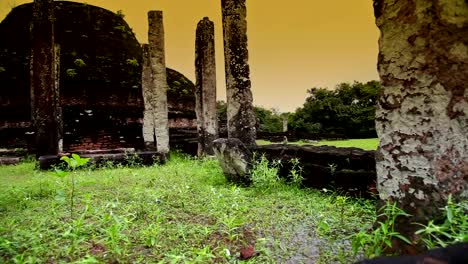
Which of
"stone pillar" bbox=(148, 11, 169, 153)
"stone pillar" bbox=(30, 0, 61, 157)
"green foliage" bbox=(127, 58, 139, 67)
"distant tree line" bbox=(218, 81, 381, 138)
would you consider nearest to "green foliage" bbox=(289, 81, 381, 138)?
"distant tree line" bbox=(218, 81, 381, 138)

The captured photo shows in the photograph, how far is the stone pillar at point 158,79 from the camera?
1073 centimetres

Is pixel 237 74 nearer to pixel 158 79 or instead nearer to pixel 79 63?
pixel 158 79

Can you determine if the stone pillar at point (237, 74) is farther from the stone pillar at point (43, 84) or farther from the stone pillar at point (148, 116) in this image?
the stone pillar at point (43, 84)

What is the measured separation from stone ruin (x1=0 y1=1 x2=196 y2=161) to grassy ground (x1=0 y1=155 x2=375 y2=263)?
28.9ft

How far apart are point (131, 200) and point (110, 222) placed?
1.24 m

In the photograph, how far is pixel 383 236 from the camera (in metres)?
2.38

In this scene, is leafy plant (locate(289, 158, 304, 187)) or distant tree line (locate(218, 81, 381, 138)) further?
distant tree line (locate(218, 81, 381, 138))

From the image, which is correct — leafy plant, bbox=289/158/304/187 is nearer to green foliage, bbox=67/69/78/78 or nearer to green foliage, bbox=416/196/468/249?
green foliage, bbox=416/196/468/249

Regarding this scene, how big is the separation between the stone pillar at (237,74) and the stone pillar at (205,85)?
8.70ft

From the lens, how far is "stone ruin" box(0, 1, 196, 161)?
14812 mm

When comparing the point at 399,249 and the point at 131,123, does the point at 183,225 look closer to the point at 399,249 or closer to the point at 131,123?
the point at 399,249

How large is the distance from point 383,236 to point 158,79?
30.8 feet

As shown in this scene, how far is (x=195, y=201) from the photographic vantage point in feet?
15.3

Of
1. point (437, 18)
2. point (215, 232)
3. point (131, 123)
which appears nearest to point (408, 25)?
point (437, 18)
